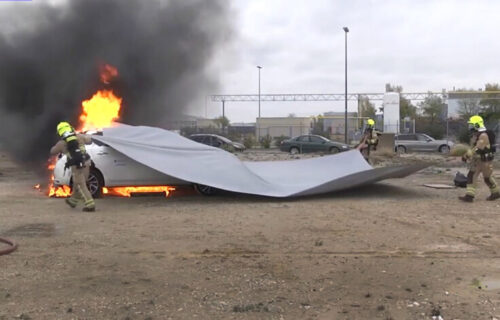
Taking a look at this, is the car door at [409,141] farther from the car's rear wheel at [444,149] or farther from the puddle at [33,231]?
the puddle at [33,231]

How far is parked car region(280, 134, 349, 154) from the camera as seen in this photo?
30005 mm

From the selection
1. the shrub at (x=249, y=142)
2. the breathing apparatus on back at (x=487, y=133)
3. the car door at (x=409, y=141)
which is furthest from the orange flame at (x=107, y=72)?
the shrub at (x=249, y=142)

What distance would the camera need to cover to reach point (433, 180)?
44.8ft

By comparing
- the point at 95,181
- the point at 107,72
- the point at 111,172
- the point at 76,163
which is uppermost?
the point at 107,72

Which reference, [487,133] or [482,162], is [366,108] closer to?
[487,133]

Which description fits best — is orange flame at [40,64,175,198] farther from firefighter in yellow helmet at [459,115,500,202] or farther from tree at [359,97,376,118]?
tree at [359,97,376,118]

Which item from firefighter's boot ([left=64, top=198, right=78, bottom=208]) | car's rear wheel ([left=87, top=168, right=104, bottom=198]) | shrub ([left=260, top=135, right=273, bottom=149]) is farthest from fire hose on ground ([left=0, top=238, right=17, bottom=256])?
shrub ([left=260, top=135, right=273, bottom=149])

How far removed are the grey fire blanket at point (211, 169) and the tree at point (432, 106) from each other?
54478 millimetres

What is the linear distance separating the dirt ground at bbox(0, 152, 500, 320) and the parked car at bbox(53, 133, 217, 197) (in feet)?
2.38

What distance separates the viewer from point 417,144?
30.2 m

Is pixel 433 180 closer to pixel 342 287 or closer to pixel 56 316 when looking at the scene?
pixel 342 287

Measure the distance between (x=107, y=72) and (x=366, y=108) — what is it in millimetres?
Answer: 63022

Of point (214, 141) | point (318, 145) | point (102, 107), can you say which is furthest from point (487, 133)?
point (318, 145)

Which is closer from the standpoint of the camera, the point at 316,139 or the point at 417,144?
the point at 417,144
